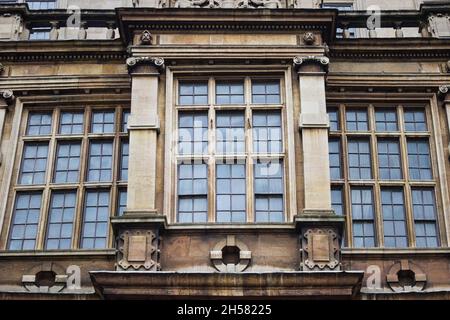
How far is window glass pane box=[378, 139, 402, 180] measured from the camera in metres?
21.1

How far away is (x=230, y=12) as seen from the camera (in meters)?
21.4

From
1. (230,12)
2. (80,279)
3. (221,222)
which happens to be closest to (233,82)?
(230,12)

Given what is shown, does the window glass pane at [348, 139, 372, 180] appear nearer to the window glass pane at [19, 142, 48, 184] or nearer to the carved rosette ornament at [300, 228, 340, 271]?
the carved rosette ornament at [300, 228, 340, 271]

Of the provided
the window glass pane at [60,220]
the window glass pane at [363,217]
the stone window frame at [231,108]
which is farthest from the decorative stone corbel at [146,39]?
the window glass pane at [363,217]

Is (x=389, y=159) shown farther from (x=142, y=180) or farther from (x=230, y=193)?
(x=142, y=180)

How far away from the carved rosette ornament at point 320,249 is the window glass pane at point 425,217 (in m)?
2.59

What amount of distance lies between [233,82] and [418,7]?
6710 millimetres

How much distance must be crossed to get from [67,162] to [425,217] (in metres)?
8.32

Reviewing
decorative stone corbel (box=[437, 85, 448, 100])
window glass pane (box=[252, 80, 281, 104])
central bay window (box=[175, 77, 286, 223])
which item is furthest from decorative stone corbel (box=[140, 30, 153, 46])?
decorative stone corbel (box=[437, 85, 448, 100])

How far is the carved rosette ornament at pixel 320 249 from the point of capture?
1836cm

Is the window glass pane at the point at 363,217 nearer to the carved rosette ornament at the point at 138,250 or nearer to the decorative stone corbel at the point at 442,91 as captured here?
the decorative stone corbel at the point at 442,91

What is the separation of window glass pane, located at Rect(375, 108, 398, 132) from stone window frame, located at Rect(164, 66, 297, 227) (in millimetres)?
2548

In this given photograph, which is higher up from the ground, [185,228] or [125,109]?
[125,109]
